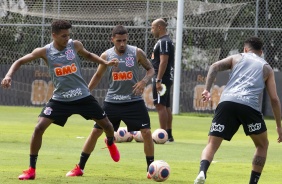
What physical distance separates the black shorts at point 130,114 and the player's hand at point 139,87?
0.31 metres

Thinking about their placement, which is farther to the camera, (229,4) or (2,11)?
(2,11)

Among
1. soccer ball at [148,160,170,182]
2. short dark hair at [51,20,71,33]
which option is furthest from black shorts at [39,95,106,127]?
soccer ball at [148,160,170,182]

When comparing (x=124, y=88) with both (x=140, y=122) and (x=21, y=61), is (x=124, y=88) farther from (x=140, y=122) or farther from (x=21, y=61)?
(x=21, y=61)

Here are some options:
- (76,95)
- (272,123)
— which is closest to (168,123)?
(76,95)

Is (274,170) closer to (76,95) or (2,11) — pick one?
(76,95)

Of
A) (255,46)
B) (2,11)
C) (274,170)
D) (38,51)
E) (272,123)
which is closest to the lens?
(255,46)

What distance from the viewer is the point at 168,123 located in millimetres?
17172

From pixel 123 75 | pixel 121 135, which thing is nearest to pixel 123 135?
pixel 121 135

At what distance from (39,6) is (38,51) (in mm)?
19189

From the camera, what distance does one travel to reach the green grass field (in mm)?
11062

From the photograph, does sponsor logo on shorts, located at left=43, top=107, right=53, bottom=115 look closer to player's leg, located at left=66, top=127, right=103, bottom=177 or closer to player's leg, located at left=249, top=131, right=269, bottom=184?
player's leg, located at left=66, top=127, right=103, bottom=177

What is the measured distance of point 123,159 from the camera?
13500 millimetres

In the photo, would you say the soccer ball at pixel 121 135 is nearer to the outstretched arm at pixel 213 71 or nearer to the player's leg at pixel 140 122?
the player's leg at pixel 140 122

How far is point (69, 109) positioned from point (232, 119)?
7.74ft
